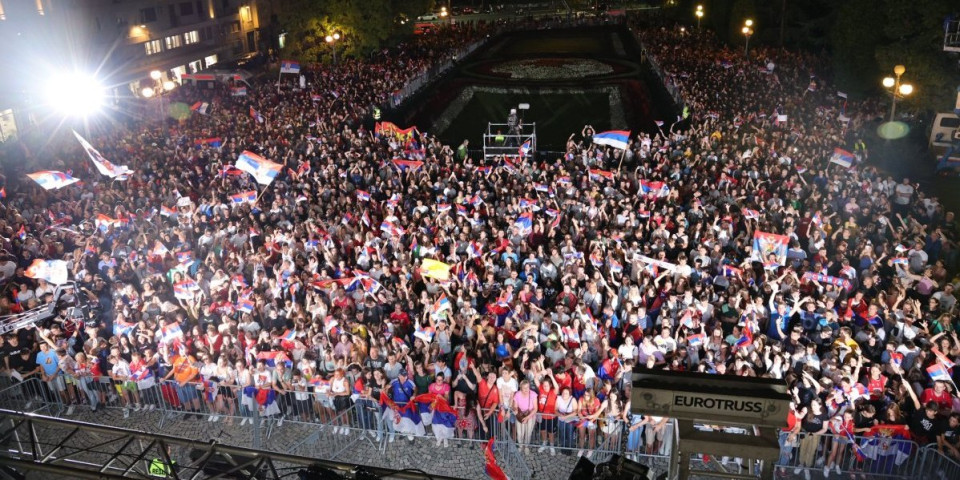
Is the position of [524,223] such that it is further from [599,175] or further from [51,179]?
[51,179]

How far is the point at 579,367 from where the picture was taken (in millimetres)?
10797

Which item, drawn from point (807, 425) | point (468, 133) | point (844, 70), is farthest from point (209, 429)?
point (844, 70)

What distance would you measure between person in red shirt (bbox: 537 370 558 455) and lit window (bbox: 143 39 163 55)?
176 feet

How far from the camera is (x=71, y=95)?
42.0 meters

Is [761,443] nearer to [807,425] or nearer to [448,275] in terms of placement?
[807,425]

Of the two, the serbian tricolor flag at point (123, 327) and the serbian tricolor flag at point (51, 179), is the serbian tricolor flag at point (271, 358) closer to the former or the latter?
the serbian tricolor flag at point (123, 327)

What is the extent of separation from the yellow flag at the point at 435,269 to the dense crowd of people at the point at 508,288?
0.22 m

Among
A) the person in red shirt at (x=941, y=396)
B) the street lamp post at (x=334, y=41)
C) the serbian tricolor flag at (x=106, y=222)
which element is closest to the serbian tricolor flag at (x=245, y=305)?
the serbian tricolor flag at (x=106, y=222)

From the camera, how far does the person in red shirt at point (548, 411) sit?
10555 mm

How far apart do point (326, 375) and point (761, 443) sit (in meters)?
8.42

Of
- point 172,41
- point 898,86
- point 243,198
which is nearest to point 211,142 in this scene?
point 243,198

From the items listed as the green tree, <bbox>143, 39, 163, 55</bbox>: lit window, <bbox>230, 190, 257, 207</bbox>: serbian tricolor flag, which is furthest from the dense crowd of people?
<bbox>143, 39, 163, 55</bbox>: lit window

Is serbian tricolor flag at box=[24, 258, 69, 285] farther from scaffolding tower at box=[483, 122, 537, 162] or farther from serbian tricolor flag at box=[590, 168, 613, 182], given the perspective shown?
scaffolding tower at box=[483, 122, 537, 162]

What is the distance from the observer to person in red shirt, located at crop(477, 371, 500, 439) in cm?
1082
